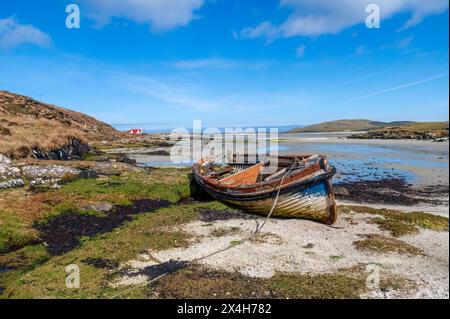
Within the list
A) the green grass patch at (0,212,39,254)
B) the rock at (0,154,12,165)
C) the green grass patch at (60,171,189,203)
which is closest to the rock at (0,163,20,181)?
the rock at (0,154,12,165)

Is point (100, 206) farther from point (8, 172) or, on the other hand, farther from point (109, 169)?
point (109, 169)

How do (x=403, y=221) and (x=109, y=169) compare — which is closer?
(x=403, y=221)

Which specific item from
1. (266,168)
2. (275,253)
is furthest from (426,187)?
(275,253)

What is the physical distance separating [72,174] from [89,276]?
1625 centimetres

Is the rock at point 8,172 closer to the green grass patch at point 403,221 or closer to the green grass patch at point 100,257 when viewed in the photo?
the green grass patch at point 100,257

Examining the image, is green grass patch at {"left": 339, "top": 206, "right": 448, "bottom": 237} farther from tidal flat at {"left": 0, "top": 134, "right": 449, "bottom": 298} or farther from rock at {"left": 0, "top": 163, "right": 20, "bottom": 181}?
rock at {"left": 0, "top": 163, "right": 20, "bottom": 181}

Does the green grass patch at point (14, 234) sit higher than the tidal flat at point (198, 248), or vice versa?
the green grass patch at point (14, 234)

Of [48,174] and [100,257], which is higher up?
[48,174]

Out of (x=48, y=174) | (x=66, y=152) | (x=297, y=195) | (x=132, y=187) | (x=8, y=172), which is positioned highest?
(x=66, y=152)

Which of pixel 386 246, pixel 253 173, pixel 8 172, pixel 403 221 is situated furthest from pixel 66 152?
pixel 386 246

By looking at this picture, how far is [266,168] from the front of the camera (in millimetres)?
25516

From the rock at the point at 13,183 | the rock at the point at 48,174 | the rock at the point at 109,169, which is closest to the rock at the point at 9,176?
the rock at the point at 13,183

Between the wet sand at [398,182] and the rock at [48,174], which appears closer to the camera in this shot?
the rock at [48,174]
